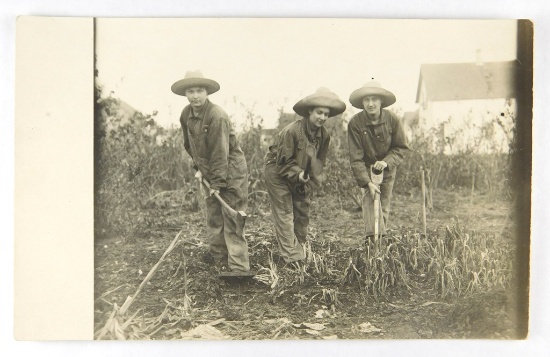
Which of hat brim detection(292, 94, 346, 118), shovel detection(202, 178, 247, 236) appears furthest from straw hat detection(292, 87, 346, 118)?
shovel detection(202, 178, 247, 236)

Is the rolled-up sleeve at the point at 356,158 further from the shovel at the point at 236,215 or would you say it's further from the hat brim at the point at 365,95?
the shovel at the point at 236,215

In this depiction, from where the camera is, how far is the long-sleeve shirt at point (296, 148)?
11.5 feet

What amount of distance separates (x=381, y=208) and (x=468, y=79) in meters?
0.99

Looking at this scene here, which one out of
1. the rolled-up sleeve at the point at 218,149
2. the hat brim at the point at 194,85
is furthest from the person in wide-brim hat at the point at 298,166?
the hat brim at the point at 194,85

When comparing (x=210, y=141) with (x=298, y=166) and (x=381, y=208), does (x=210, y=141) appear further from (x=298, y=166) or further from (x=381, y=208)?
(x=381, y=208)

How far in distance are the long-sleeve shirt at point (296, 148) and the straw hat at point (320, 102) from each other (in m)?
0.08

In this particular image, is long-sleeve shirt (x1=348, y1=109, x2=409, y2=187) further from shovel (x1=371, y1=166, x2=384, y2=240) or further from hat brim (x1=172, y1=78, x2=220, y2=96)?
hat brim (x1=172, y1=78, x2=220, y2=96)

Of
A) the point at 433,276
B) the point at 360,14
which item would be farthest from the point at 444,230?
the point at 360,14

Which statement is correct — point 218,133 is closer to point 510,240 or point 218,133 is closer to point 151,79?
point 151,79

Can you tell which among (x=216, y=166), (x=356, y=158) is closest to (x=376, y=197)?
(x=356, y=158)

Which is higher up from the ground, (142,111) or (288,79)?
(288,79)

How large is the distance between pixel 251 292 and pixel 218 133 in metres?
1.02

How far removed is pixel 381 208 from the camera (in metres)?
3.54

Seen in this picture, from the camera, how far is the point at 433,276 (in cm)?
353
